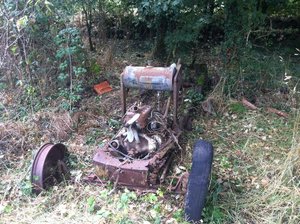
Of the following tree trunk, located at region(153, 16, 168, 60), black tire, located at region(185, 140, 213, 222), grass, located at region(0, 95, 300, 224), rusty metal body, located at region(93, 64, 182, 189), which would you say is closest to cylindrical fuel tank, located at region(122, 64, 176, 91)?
rusty metal body, located at region(93, 64, 182, 189)

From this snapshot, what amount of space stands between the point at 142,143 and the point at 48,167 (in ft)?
3.71

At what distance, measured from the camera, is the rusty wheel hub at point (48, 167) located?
396 cm

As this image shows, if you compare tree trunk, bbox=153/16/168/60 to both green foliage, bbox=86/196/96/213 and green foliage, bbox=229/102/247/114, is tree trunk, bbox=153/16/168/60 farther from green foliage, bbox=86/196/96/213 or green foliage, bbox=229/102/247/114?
green foliage, bbox=86/196/96/213

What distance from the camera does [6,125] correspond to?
501 centimetres

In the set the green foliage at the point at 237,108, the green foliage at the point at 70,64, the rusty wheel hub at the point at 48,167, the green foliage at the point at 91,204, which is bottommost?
the green foliage at the point at 91,204

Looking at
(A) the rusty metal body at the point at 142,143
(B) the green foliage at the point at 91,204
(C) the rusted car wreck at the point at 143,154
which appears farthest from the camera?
(A) the rusty metal body at the point at 142,143

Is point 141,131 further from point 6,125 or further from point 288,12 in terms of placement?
point 288,12

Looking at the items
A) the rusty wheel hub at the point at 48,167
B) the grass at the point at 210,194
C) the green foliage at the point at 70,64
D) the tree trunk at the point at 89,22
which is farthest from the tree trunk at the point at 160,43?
the rusty wheel hub at the point at 48,167

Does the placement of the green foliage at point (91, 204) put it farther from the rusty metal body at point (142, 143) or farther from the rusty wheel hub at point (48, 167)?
the rusty wheel hub at point (48, 167)

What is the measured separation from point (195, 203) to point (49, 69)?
12.0 ft

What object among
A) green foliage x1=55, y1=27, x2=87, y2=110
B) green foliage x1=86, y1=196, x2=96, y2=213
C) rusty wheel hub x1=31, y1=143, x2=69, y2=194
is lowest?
green foliage x1=86, y1=196, x2=96, y2=213

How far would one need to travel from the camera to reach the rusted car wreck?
11.3 ft

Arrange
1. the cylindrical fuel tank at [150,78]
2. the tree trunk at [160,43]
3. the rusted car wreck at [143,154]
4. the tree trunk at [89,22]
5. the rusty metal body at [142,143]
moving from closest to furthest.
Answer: the rusted car wreck at [143,154]
the rusty metal body at [142,143]
the cylindrical fuel tank at [150,78]
the tree trunk at [160,43]
the tree trunk at [89,22]

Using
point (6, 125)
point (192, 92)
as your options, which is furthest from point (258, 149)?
point (6, 125)
